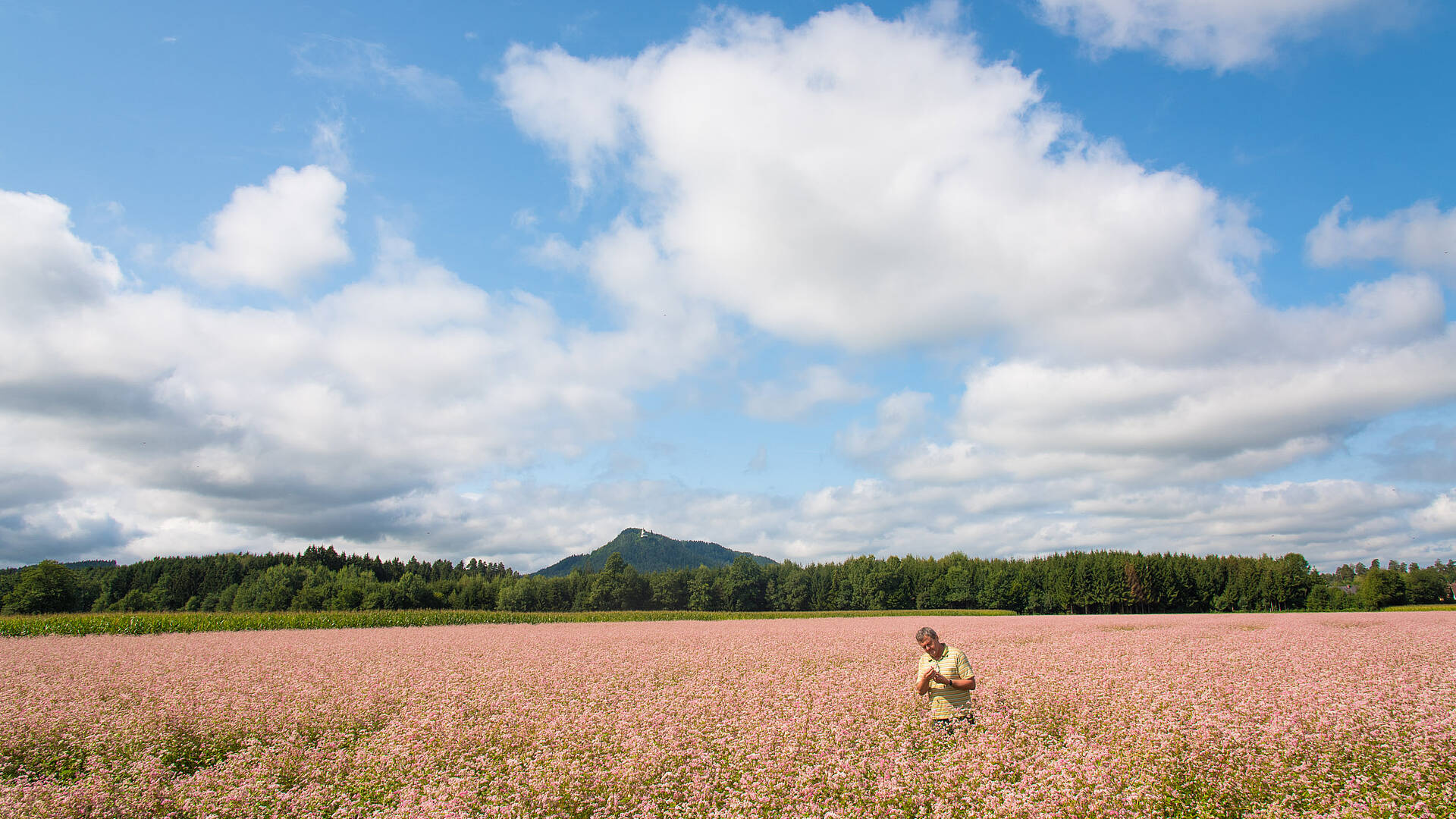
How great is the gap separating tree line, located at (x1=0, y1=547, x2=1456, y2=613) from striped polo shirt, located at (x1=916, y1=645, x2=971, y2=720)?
97708 millimetres

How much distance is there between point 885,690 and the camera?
40.8ft

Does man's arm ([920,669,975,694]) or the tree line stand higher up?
man's arm ([920,669,975,694])

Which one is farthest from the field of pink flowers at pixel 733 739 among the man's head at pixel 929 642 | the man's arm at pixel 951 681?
the man's head at pixel 929 642

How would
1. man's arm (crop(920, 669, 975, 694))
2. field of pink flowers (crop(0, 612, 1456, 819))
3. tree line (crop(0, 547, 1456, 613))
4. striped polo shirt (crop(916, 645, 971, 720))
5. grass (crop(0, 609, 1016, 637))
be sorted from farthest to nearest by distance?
tree line (crop(0, 547, 1456, 613)) < grass (crop(0, 609, 1016, 637)) < striped polo shirt (crop(916, 645, 971, 720)) < man's arm (crop(920, 669, 975, 694)) < field of pink flowers (crop(0, 612, 1456, 819))

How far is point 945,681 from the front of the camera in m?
8.94

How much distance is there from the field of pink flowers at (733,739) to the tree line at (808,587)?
87175 millimetres

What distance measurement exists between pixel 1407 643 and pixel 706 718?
25.5 m

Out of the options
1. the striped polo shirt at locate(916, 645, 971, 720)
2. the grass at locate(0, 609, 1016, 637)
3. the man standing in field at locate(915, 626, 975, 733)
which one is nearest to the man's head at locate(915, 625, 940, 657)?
the man standing in field at locate(915, 626, 975, 733)

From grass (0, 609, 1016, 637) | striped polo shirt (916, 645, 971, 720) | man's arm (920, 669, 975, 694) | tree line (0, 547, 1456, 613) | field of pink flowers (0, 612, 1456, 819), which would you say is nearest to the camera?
field of pink flowers (0, 612, 1456, 819)

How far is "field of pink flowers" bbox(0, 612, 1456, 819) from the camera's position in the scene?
7.19 m

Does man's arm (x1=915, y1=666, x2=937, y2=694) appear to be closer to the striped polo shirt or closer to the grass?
the striped polo shirt

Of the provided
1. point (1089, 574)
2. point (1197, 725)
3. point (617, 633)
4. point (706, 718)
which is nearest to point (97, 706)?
point (706, 718)

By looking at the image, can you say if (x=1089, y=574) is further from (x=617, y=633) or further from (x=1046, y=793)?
(x=1046, y=793)

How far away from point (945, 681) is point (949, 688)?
1.38 ft
